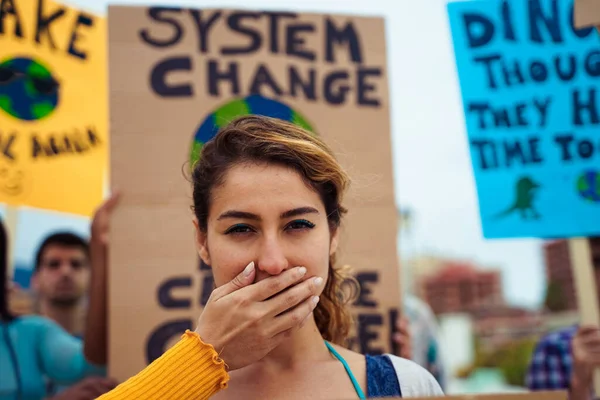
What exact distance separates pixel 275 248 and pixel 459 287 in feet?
189

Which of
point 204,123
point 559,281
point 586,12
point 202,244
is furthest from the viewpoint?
point 559,281

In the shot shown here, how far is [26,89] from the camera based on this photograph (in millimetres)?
2949

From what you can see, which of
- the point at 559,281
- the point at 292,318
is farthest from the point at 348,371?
the point at 559,281

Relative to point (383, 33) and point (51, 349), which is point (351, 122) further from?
point (51, 349)

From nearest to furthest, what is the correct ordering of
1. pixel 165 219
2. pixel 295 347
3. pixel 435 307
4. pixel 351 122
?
pixel 295 347 < pixel 165 219 < pixel 351 122 < pixel 435 307

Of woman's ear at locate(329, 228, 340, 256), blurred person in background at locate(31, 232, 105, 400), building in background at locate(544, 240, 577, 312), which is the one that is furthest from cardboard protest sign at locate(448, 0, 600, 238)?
building in background at locate(544, 240, 577, 312)

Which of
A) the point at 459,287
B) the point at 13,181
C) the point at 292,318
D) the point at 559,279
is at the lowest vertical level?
the point at 459,287

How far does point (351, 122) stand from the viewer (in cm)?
260

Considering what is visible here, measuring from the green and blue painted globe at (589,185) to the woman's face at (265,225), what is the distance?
162cm

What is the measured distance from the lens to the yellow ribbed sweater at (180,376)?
1201mm

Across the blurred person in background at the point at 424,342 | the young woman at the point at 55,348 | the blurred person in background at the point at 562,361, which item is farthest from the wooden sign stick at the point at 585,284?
the young woman at the point at 55,348

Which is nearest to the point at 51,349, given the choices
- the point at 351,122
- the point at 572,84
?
the point at 351,122

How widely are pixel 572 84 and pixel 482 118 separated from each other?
1.34 feet

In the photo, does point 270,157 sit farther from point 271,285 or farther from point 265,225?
point 271,285
